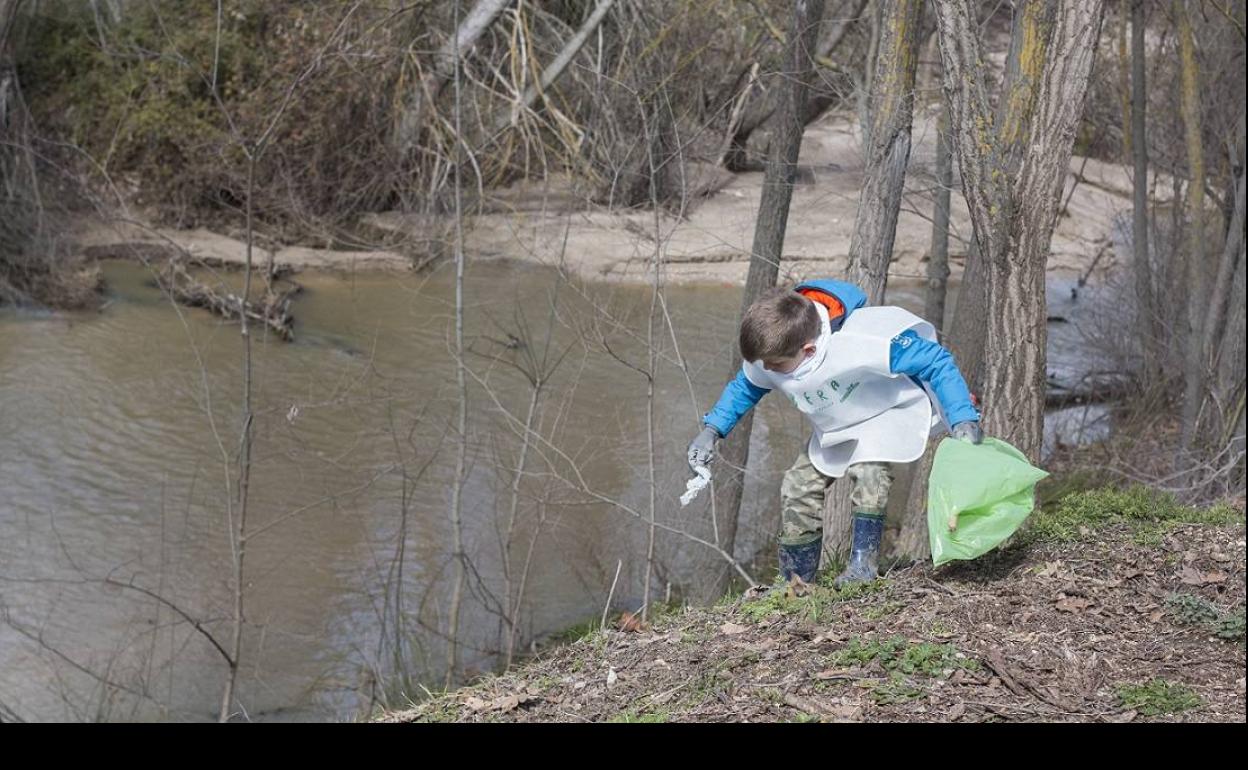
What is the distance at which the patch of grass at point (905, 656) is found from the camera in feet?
13.4

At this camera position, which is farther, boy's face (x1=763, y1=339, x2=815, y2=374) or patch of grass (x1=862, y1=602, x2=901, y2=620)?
boy's face (x1=763, y1=339, x2=815, y2=374)

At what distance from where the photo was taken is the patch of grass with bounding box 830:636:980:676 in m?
4.07

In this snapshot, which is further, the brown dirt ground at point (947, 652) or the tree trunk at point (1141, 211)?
the tree trunk at point (1141, 211)

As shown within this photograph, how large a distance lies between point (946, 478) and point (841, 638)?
0.68 m

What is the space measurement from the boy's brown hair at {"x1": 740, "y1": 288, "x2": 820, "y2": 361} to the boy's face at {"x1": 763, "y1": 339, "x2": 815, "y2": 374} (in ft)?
0.08

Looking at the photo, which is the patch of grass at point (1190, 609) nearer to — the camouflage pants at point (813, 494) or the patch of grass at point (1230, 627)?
the patch of grass at point (1230, 627)

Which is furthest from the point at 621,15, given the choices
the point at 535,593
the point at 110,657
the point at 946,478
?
the point at 946,478

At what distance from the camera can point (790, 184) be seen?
340 inches

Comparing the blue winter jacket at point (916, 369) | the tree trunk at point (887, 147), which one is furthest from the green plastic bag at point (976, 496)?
the tree trunk at point (887, 147)

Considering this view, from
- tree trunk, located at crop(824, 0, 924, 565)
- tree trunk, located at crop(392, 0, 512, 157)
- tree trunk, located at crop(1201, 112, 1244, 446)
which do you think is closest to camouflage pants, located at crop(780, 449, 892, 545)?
tree trunk, located at crop(824, 0, 924, 565)

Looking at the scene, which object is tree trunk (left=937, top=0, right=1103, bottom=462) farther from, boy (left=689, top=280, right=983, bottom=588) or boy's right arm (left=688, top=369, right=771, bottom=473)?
boy's right arm (left=688, top=369, right=771, bottom=473)

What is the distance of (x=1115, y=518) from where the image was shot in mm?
5320

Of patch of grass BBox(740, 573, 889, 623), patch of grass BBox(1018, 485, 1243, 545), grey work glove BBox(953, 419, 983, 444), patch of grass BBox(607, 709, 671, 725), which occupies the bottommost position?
patch of grass BBox(607, 709, 671, 725)

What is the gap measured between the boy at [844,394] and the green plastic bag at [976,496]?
0.29ft
